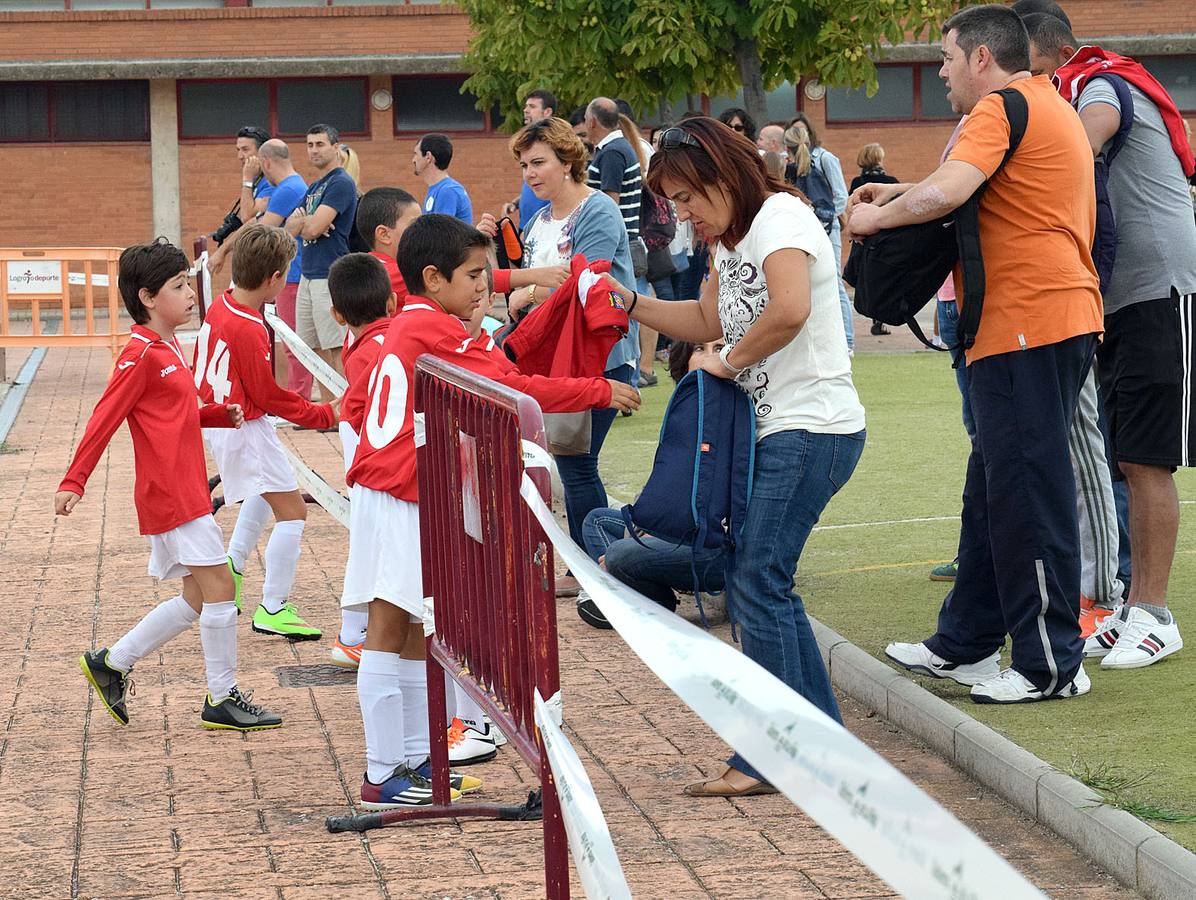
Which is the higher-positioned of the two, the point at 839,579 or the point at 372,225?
the point at 372,225

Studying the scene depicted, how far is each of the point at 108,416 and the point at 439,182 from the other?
5880mm

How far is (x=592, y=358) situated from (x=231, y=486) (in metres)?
2.05

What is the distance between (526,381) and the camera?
510cm

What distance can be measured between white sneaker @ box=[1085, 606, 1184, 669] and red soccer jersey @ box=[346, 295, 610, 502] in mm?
2216

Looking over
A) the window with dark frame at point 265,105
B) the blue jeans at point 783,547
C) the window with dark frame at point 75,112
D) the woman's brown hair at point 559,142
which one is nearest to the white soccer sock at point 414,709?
the blue jeans at point 783,547

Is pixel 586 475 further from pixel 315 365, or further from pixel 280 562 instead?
pixel 315 365

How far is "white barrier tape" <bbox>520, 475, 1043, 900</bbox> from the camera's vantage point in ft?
6.77

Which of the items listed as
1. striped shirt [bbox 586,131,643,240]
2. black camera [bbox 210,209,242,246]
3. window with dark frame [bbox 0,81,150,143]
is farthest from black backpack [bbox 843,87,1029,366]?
window with dark frame [bbox 0,81,150,143]

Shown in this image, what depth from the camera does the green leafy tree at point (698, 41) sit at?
2022 centimetres

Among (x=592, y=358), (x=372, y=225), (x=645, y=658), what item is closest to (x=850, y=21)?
(x=372, y=225)

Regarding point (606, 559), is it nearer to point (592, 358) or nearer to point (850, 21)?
point (592, 358)

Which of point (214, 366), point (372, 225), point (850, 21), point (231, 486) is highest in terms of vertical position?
point (850, 21)

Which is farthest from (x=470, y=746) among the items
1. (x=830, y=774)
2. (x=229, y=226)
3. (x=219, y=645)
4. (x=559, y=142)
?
(x=229, y=226)

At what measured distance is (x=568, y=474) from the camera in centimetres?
727
